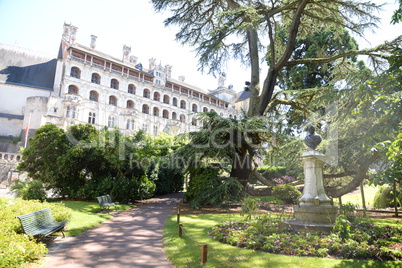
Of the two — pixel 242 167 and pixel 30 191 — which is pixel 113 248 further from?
pixel 242 167

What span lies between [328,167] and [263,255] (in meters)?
12.0


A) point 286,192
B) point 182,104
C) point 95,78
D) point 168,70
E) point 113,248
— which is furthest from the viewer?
point 182,104

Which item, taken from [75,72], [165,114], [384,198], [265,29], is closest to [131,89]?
[165,114]

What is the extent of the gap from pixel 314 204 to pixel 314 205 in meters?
0.04

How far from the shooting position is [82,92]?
41531 millimetres

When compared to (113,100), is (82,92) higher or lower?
lower

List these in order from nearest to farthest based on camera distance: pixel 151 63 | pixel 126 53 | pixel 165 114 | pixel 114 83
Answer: pixel 114 83
pixel 126 53
pixel 165 114
pixel 151 63

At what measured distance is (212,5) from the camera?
18.5 metres

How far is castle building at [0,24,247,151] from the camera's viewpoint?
39312mm

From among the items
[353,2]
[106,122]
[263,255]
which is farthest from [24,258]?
[106,122]

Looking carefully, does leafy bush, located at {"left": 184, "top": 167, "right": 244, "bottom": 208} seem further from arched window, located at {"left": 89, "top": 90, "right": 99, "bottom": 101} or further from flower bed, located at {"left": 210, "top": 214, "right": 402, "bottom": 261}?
arched window, located at {"left": 89, "top": 90, "right": 99, "bottom": 101}

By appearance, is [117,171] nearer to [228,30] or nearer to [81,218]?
[81,218]

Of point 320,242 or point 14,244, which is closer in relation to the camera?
point 14,244

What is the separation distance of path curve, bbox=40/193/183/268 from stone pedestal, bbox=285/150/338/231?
14.1 ft
